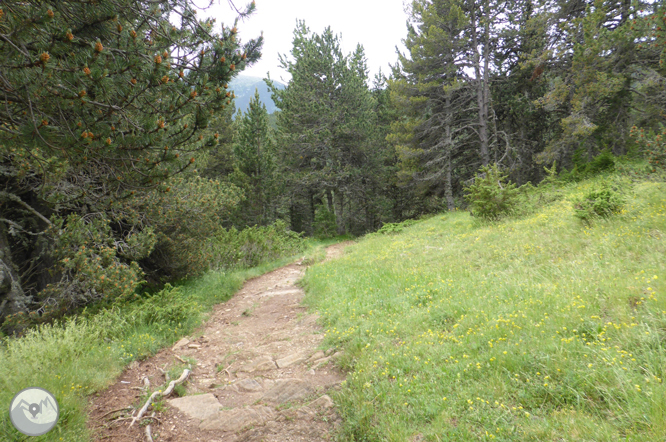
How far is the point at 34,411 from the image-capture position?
171 cm

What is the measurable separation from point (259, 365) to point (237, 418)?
124 cm

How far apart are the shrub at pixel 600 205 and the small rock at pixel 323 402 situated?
694 cm

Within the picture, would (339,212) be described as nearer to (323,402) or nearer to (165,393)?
(165,393)

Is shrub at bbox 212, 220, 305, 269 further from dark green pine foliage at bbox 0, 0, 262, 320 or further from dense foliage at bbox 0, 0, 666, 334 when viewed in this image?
dark green pine foliage at bbox 0, 0, 262, 320

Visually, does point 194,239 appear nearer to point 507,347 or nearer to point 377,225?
point 507,347

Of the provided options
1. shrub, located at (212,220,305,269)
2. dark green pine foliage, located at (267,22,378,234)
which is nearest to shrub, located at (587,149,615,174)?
dark green pine foliage, located at (267,22,378,234)

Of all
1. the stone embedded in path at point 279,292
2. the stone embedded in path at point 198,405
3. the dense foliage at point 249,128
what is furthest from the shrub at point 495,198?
the stone embedded in path at point 198,405

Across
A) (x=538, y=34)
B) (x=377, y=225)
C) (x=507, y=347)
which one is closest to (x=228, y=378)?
(x=507, y=347)

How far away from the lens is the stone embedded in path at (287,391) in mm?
3678

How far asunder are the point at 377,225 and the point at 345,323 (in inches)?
877

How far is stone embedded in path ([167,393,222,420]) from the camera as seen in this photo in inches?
142

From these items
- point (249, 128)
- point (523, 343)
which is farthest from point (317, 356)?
point (249, 128)

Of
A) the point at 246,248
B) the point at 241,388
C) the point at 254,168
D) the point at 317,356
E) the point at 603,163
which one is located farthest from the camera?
the point at 254,168

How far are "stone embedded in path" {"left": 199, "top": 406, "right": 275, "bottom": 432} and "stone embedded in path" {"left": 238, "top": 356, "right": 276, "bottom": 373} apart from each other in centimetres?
96
